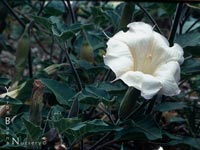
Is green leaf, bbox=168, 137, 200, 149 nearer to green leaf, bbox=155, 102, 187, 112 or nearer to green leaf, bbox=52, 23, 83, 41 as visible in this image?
green leaf, bbox=155, 102, 187, 112

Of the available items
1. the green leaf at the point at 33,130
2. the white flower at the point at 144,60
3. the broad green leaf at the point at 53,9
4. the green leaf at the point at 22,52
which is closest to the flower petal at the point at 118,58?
the white flower at the point at 144,60

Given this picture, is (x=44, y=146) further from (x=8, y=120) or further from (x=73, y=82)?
(x=73, y=82)

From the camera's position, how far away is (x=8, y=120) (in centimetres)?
109

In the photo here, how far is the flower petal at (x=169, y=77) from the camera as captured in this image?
939 mm

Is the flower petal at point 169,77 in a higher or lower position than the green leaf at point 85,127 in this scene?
higher

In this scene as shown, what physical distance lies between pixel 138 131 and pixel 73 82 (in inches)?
17.6

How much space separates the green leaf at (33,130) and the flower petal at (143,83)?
218mm

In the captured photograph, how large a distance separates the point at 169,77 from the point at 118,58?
122mm

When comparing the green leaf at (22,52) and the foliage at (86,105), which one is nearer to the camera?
the foliage at (86,105)

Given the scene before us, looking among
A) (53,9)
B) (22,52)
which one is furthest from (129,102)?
(53,9)

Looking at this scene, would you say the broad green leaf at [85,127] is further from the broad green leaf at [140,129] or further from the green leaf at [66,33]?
the green leaf at [66,33]

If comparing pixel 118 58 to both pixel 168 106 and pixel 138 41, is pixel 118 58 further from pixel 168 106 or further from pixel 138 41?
pixel 168 106

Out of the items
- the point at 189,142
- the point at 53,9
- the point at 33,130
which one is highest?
the point at 53,9

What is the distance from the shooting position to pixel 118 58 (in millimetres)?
962
